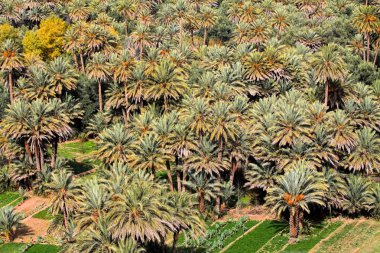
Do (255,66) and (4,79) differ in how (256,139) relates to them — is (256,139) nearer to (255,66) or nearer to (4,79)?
(255,66)

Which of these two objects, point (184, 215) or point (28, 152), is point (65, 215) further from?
point (184, 215)

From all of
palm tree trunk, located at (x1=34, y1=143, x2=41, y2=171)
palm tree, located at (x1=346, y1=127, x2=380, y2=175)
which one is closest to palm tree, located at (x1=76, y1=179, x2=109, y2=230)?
palm tree trunk, located at (x1=34, y1=143, x2=41, y2=171)

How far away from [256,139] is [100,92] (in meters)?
36.0

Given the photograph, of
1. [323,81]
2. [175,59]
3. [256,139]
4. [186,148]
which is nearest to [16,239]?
[186,148]

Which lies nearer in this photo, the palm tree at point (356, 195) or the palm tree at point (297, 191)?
the palm tree at point (297, 191)

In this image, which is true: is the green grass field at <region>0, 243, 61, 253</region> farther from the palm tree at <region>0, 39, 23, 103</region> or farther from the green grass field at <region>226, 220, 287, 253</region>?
the palm tree at <region>0, 39, 23, 103</region>

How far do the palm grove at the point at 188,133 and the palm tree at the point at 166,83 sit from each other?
0.20 metres

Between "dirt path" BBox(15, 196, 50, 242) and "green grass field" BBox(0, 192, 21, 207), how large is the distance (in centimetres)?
227

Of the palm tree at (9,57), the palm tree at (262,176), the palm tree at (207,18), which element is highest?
the palm tree at (207,18)

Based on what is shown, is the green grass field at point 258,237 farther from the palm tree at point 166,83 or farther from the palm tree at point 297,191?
the palm tree at point 166,83

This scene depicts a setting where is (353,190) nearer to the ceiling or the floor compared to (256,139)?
nearer to the floor

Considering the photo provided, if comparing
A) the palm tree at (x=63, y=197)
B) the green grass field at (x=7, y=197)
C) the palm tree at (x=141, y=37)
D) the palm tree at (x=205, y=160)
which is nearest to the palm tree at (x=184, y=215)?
the palm tree at (x=205, y=160)

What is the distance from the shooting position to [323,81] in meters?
75.3

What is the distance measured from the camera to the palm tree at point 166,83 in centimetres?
7681
